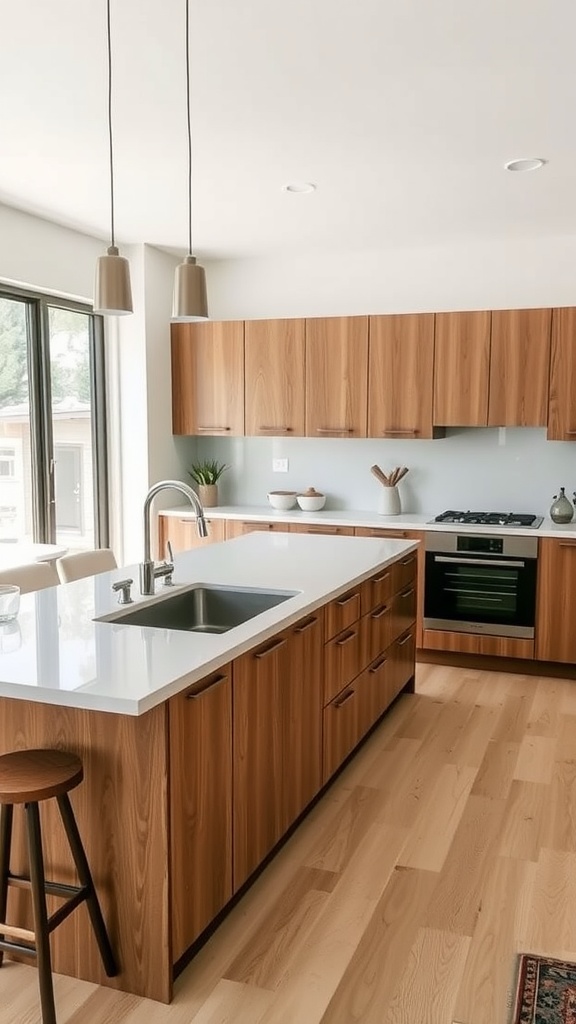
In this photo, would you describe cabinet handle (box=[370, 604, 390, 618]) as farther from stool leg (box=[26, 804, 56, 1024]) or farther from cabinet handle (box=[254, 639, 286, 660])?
stool leg (box=[26, 804, 56, 1024])

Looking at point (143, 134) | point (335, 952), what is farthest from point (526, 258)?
point (335, 952)

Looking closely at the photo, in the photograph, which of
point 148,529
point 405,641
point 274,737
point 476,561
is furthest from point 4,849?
point 476,561

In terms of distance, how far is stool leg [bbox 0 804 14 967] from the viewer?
2164mm

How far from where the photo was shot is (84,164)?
12.5 ft

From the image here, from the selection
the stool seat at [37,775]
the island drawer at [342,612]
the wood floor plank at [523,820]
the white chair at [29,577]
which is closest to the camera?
the stool seat at [37,775]

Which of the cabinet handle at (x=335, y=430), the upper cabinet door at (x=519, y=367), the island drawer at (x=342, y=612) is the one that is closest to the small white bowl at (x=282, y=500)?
the cabinet handle at (x=335, y=430)

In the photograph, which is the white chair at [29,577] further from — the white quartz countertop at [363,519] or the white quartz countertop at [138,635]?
the white quartz countertop at [363,519]

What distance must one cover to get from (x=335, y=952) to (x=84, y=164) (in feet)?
10.9

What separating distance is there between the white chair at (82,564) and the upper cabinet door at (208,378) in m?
1.98

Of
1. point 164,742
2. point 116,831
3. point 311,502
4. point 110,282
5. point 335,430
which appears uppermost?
point 110,282

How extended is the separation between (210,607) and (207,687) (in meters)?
0.93

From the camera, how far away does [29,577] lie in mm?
3443

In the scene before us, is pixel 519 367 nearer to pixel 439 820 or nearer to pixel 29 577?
pixel 439 820

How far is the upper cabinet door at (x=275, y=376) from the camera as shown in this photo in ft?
18.1
